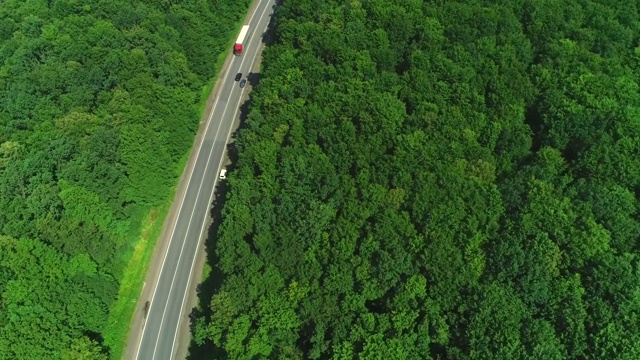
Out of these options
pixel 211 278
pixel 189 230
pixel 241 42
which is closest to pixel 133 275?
pixel 189 230

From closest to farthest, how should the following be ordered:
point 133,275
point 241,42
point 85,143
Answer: point 85,143, point 133,275, point 241,42

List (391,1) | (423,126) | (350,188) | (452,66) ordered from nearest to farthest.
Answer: (350,188), (423,126), (452,66), (391,1)

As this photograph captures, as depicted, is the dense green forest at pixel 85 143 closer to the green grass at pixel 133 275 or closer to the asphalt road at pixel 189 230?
the green grass at pixel 133 275

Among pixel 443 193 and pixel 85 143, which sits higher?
pixel 443 193

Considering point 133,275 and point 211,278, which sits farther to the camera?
point 133,275

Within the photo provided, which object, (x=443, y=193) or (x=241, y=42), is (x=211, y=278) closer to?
(x=443, y=193)

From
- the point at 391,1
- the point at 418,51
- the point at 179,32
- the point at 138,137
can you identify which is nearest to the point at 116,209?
the point at 138,137

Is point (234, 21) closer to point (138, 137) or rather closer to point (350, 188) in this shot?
point (138, 137)

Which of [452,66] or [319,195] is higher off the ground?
[452,66]
